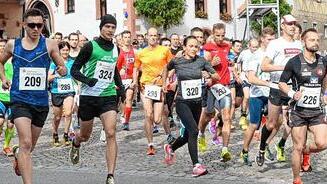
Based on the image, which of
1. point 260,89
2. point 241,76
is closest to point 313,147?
point 260,89

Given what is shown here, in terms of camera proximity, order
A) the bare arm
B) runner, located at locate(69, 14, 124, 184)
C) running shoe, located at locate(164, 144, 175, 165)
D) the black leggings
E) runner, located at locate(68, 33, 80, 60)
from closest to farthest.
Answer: runner, located at locate(69, 14, 124, 184) < the bare arm < the black leggings < running shoe, located at locate(164, 144, 175, 165) < runner, located at locate(68, 33, 80, 60)

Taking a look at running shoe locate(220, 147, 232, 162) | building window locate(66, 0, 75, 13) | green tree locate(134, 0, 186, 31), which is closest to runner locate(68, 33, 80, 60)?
running shoe locate(220, 147, 232, 162)

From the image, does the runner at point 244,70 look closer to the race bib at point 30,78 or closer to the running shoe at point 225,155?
the running shoe at point 225,155

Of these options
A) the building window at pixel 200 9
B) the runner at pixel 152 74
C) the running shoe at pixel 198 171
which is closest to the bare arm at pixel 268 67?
the running shoe at pixel 198 171

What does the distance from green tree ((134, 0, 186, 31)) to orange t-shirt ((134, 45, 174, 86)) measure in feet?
61.3

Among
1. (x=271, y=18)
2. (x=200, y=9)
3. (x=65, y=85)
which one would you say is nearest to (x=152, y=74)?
(x=65, y=85)

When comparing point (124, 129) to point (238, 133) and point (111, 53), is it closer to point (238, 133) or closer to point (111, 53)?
point (238, 133)

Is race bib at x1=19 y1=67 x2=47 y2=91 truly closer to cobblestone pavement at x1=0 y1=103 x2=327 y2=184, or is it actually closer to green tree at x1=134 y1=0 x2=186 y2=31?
cobblestone pavement at x1=0 y1=103 x2=327 y2=184

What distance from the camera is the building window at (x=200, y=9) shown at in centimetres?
3506

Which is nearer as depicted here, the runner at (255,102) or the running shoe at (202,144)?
the runner at (255,102)

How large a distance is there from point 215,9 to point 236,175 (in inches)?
1129

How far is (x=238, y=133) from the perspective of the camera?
13320 millimetres

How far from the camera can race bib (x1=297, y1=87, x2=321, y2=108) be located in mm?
7395

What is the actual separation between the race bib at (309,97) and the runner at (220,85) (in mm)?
2142
